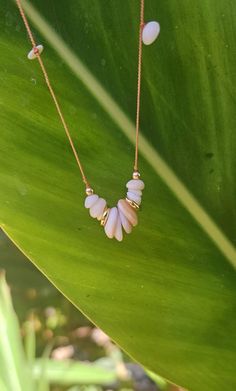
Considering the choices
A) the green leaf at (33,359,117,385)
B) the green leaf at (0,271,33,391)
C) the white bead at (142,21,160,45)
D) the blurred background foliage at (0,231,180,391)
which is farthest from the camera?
the blurred background foliage at (0,231,180,391)

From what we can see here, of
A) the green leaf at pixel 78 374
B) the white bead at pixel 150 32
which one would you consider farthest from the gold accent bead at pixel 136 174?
the green leaf at pixel 78 374

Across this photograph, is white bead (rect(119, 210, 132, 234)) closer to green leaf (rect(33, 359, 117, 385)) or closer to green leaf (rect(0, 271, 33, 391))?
green leaf (rect(0, 271, 33, 391))

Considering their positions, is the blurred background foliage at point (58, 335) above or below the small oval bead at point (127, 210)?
above

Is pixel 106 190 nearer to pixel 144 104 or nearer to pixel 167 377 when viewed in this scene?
pixel 144 104

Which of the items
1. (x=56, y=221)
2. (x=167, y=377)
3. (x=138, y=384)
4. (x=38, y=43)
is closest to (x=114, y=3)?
(x=38, y=43)

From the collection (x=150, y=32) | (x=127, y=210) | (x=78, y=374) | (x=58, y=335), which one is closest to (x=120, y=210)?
(x=127, y=210)

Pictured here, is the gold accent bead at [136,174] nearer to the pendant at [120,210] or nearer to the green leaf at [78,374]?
the pendant at [120,210]

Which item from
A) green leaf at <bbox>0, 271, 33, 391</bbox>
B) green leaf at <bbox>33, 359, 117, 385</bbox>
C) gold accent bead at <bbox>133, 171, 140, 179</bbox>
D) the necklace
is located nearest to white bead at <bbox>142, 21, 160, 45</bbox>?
the necklace
